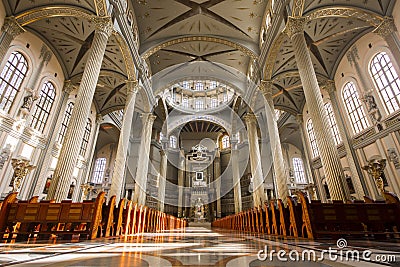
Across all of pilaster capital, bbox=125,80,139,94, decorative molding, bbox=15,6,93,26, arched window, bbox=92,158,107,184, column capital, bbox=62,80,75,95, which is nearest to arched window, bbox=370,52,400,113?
pilaster capital, bbox=125,80,139,94

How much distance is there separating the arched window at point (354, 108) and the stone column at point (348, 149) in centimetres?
49

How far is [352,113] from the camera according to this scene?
10742mm

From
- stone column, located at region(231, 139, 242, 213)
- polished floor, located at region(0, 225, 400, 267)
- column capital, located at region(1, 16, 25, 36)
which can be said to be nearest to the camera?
polished floor, located at region(0, 225, 400, 267)

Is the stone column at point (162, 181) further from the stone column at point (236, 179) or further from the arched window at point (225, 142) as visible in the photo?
the arched window at point (225, 142)

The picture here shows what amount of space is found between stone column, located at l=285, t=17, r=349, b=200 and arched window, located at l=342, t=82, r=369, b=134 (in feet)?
18.6

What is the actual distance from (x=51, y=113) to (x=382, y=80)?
17049mm

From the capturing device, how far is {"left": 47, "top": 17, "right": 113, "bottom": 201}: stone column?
5273mm

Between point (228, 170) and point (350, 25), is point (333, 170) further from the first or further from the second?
point (228, 170)

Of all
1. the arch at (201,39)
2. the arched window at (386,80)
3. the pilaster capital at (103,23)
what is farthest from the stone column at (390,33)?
the pilaster capital at (103,23)

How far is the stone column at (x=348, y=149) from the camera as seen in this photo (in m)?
9.69

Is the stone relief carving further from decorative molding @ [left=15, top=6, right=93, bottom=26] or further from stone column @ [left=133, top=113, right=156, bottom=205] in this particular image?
decorative molding @ [left=15, top=6, right=93, bottom=26]

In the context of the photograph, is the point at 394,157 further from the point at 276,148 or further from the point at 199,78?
the point at 199,78

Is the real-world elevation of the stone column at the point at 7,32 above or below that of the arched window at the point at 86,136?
above

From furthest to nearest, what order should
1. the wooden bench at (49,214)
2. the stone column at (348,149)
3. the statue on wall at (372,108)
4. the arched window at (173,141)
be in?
the arched window at (173,141) < the stone column at (348,149) < the statue on wall at (372,108) < the wooden bench at (49,214)
